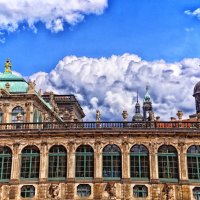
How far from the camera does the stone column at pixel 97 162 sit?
43750 mm

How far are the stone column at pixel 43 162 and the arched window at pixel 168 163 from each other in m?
12.6

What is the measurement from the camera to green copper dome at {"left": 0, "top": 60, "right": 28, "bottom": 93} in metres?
55.6

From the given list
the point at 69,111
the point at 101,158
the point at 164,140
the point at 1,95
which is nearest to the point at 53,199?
→ the point at 101,158

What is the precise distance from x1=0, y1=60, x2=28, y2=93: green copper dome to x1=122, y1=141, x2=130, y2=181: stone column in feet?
60.1

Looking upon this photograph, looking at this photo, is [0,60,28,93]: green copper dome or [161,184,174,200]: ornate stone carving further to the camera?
[0,60,28,93]: green copper dome

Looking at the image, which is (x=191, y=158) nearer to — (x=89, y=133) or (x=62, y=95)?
(x=89, y=133)

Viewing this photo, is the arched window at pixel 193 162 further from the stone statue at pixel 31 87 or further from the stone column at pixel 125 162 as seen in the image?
the stone statue at pixel 31 87

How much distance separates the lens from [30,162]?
147 feet

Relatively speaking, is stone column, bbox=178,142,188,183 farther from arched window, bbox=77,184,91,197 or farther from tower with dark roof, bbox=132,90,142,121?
tower with dark roof, bbox=132,90,142,121

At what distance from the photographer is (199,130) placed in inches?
1763

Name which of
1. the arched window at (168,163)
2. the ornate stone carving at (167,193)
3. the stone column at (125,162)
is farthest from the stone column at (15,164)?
the ornate stone carving at (167,193)

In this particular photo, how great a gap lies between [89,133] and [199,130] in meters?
12.4

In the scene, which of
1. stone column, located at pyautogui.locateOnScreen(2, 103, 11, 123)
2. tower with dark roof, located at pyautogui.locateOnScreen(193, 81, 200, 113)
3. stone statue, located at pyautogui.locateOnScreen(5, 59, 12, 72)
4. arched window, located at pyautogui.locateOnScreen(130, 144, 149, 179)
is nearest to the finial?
stone statue, located at pyautogui.locateOnScreen(5, 59, 12, 72)

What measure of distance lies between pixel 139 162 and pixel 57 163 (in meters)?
9.17
